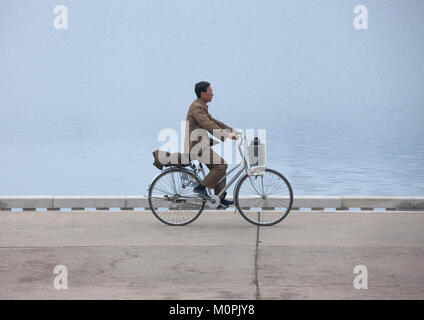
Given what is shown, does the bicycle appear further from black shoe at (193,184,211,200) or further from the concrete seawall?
the concrete seawall

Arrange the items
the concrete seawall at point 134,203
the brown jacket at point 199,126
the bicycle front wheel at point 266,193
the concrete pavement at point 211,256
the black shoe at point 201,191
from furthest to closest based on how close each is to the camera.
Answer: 1. the concrete seawall at point 134,203
2. the black shoe at point 201,191
3. the bicycle front wheel at point 266,193
4. the brown jacket at point 199,126
5. the concrete pavement at point 211,256

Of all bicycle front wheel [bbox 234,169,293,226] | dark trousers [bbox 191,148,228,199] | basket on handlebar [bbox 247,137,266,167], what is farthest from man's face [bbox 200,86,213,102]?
bicycle front wheel [bbox 234,169,293,226]

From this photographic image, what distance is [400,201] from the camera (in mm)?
11281

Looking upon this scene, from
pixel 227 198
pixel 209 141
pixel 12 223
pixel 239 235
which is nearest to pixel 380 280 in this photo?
pixel 239 235

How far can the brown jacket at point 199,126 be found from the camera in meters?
9.70

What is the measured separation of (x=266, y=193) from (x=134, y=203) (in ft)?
7.62

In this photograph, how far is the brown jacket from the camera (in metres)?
9.70

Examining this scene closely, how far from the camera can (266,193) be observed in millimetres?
10016

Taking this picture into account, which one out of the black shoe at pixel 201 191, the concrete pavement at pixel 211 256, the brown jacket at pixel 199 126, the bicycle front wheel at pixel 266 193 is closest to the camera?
the concrete pavement at pixel 211 256

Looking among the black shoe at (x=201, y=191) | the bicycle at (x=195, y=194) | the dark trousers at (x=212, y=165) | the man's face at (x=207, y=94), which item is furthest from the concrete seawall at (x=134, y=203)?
the man's face at (x=207, y=94)

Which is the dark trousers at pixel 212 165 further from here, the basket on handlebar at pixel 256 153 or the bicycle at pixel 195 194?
the basket on handlebar at pixel 256 153

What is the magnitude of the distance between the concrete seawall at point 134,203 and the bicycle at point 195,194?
1.39 m

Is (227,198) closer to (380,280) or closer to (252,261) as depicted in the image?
(252,261)

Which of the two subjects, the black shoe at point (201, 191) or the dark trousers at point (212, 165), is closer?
the dark trousers at point (212, 165)
